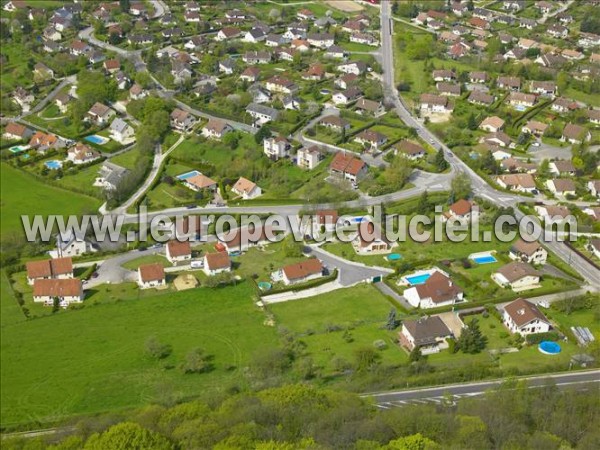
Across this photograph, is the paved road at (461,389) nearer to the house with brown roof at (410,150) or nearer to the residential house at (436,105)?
the house with brown roof at (410,150)

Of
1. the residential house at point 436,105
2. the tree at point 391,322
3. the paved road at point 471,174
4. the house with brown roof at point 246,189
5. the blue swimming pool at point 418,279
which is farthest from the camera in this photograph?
the residential house at point 436,105

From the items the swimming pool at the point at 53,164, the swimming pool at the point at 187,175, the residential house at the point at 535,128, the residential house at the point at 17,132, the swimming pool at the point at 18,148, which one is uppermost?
the residential house at the point at 535,128

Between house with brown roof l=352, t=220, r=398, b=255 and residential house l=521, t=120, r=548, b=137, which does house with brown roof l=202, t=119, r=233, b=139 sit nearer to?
house with brown roof l=352, t=220, r=398, b=255

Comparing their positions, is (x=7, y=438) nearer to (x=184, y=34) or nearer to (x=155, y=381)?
(x=155, y=381)

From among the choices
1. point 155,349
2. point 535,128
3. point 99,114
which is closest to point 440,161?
point 535,128

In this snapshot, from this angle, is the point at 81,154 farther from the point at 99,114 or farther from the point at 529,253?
the point at 529,253

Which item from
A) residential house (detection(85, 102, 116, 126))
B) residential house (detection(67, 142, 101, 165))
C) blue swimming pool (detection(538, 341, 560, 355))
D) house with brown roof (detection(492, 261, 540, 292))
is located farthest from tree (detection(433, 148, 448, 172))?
residential house (detection(85, 102, 116, 126))

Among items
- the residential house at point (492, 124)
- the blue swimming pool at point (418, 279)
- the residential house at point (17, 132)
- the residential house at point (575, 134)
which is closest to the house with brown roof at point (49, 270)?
the blue swimming pool at point (418, 279)

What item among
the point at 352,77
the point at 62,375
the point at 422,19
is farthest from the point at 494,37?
the point at 62,375
